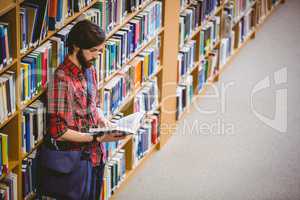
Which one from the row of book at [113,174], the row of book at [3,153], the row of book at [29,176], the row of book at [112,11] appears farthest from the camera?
the row of book at [113,174]

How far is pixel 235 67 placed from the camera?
7141mm

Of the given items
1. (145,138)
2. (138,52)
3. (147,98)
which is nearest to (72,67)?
(138,52)

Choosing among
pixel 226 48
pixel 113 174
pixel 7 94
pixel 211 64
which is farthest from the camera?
pixel 226 48

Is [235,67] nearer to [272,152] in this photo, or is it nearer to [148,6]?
[272,152]

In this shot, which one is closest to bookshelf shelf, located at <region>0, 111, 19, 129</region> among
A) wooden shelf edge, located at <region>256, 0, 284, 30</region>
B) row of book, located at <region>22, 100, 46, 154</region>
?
row of book, located at <region>22, 100, 46, 154</region>

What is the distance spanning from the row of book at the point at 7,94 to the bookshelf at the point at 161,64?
0.02m

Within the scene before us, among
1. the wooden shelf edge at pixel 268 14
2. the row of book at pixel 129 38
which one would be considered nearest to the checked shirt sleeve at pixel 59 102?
the row of book at pixel 129 38

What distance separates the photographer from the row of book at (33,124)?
3650 millimetres

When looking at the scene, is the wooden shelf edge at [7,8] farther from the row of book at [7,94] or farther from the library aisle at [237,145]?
the library aisle at [237,145]

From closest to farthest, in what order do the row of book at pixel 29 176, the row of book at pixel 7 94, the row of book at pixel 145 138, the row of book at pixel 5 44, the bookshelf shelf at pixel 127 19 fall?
the row of book at pixel 5 44, the row of book at pixel 7 94, the row of book at pixel 29 176, the bookshelf shelf at pixel 127 19, the row of book at pixel 145 138

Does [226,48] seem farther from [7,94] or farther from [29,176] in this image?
[7,94]

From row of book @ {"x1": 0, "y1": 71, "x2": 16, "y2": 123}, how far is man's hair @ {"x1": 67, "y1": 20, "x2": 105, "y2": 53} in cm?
38

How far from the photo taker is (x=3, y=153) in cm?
353

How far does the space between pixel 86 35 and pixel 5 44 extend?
1.40 feet
